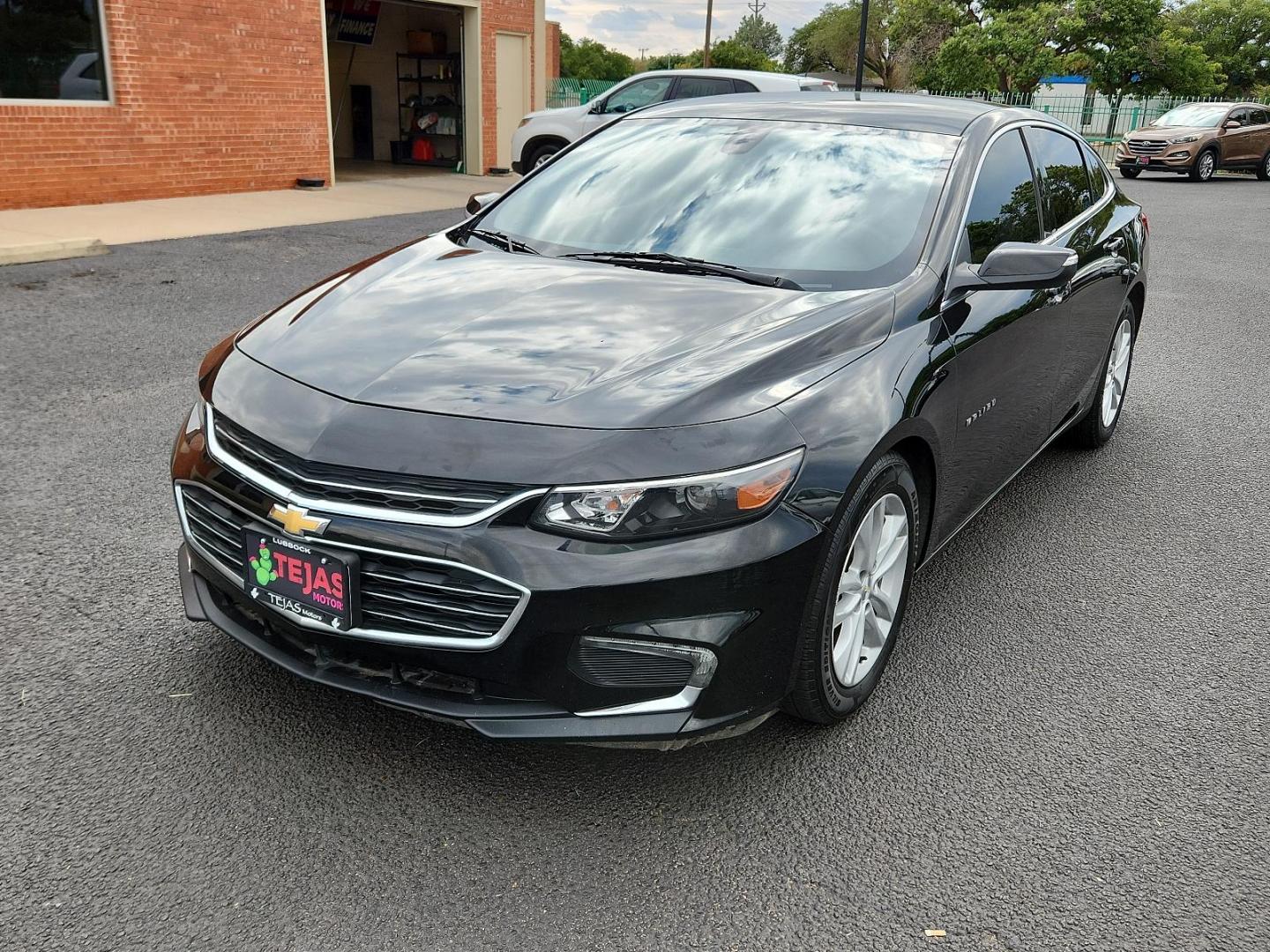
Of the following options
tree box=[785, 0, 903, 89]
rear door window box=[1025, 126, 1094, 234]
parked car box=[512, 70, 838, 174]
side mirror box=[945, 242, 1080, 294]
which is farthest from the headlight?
tree box=[785, 0, 903, 89]

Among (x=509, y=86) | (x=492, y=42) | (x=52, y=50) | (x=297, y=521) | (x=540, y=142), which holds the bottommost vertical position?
(x=297, y=521)

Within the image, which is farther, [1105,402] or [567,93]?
[567,93]

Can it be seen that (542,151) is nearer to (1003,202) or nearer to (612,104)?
(612,104)

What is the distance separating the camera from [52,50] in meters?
12.4

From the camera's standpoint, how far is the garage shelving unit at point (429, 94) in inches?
847

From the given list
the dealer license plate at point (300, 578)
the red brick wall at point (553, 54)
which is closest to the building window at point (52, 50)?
the dealer license plate at point (300, 578)

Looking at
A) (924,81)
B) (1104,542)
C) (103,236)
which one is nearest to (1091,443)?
(1104,542)

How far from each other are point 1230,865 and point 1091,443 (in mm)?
3262

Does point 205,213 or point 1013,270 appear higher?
point 1013,270

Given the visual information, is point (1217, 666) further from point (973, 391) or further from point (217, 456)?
point (217, 456)

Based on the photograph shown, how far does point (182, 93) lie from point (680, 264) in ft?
41.4

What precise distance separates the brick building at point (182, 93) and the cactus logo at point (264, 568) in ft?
38.5

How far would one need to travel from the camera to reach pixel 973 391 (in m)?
3.41

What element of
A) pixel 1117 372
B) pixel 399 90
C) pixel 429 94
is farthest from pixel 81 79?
pixel 1117 372
